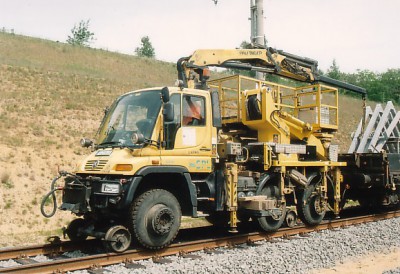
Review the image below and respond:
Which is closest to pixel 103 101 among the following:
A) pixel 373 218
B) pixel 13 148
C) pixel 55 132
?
pixel 55 132

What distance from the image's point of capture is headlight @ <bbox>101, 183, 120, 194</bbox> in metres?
7.12

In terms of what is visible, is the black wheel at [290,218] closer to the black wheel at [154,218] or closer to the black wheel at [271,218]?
the black wheel at [271,218]

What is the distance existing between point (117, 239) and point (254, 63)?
233 inches

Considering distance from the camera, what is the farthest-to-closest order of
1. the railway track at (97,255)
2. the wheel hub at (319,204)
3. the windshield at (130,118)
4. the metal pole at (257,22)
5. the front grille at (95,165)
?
the metal pole at (257,22) < the wheel hub at (319,204) < the windshield at (130,118) < the front grille at (95,165) < the railway track at (97,255)

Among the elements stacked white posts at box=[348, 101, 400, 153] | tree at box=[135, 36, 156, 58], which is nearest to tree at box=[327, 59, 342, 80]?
tree at box=[135, 36, 156, 58]

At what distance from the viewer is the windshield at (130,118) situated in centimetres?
796

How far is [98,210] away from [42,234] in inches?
147

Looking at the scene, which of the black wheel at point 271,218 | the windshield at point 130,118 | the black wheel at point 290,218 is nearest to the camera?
the windshield at point 130,118

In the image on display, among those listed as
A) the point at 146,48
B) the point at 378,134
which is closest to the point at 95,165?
the point at 378,134

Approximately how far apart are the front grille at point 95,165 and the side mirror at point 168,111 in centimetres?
133

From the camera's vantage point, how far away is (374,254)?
8281 mm

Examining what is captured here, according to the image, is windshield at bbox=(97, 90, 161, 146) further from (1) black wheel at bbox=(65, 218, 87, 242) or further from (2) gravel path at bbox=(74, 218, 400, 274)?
(2) gravel path at bbox=(74, 218, 400, 274)

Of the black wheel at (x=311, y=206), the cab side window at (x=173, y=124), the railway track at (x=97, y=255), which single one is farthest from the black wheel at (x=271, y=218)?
the cab side window at (x=173, y=124)

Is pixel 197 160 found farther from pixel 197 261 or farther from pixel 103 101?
pixel 103 101
